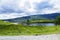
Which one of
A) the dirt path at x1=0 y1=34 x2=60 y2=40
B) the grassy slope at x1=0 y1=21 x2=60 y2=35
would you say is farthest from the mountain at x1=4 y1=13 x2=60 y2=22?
the dirt path at x1=0 y1=34 x2=60 y2=40

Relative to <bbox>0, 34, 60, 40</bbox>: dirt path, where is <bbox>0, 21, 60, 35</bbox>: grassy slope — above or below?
above

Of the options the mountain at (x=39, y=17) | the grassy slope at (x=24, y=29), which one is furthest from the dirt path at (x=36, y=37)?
the mountain at (x=39, y=17)

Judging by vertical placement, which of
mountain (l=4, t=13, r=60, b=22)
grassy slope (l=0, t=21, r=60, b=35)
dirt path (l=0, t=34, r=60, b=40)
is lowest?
dirt path (l=0, t=34, r=60, b=40)

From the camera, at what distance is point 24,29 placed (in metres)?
3.42

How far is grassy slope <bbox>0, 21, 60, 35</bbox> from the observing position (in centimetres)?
338

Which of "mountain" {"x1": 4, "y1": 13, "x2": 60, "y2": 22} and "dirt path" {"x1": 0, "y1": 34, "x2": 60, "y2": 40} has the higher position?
"mountain" {"x1": 4, "y1": 13, "x2": 60, "y2": 22}

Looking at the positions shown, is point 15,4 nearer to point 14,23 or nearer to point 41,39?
point 14,23

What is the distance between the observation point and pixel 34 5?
3469 mm

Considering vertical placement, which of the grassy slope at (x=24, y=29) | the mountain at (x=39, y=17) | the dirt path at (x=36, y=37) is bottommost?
the dirt path at (x=36, y=37)

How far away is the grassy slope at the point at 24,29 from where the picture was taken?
3383 millimetres

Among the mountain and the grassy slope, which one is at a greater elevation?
the mountain

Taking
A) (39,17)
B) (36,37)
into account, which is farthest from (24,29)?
(39,17)

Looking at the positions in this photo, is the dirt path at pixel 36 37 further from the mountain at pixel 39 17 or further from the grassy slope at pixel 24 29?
the mountain at pixel 39 17

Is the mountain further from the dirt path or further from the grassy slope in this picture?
the dirt path
